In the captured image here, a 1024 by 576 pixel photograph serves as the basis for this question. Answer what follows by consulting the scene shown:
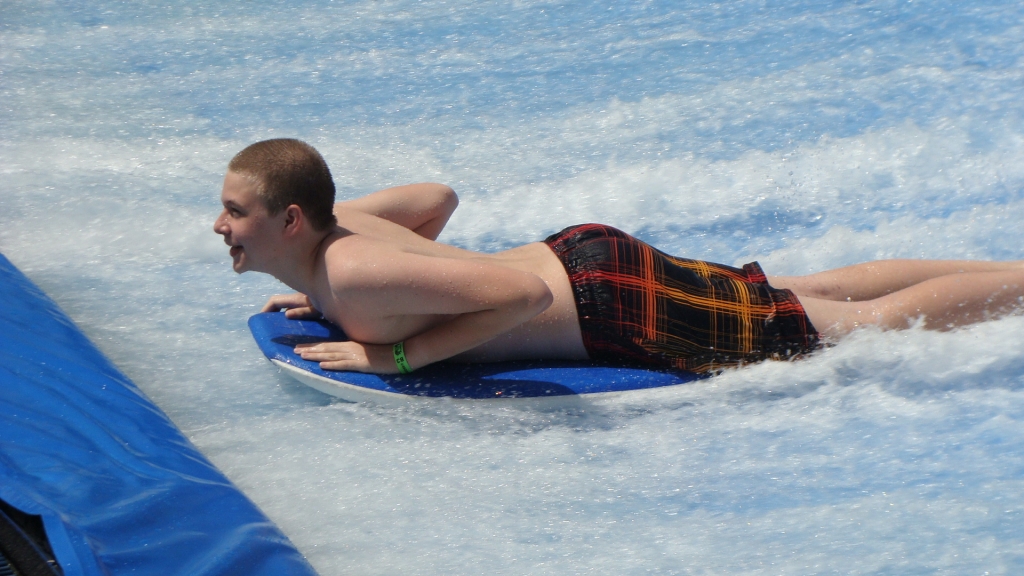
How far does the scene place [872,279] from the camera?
298 cm

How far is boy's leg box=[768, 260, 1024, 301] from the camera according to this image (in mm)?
2953

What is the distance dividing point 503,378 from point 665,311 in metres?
0.47

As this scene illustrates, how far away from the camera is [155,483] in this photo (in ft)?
6.60

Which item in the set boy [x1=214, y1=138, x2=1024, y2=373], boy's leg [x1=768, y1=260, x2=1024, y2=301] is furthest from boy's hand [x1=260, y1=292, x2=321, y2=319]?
boy's leg [x1=768, y1=260, x2=1024, y2=301]

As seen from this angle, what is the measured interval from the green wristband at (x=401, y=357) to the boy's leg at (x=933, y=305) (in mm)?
1108

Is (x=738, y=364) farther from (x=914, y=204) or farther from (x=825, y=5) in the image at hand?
(x=825, y=5)

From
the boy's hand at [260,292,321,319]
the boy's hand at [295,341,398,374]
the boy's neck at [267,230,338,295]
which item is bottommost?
the boy's hand at [295,341,398,374]

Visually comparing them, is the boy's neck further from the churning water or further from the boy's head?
the churning water

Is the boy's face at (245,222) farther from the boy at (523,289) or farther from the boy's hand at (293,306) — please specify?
the boy's hand at (293,306)

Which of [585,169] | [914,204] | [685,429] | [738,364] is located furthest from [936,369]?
[585,169]

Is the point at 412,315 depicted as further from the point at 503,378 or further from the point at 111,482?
the point at 111,482

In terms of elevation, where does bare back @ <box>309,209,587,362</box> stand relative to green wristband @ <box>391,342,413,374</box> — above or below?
above

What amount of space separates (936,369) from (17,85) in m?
4.72

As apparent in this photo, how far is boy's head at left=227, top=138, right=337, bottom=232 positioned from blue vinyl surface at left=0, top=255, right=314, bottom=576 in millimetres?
588
